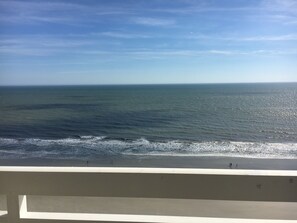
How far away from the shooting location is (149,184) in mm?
961

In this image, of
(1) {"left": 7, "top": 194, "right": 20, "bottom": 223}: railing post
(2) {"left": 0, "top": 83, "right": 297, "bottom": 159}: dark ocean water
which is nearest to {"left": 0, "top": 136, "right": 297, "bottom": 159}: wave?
(2) {"left": 0, "top": 83, "right": 297, "bottom": 159}: dark ocean water

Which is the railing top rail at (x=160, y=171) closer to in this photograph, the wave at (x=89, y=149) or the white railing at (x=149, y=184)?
the white railing at (x=149, y=184)

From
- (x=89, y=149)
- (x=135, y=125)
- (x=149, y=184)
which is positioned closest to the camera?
(x=149, y=184)

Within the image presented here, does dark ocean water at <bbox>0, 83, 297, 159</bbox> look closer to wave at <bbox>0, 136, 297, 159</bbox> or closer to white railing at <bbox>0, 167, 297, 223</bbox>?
wave at <bbox>0, 136, 297, 159</bbox>

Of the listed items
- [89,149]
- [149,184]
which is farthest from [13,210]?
[89,149]

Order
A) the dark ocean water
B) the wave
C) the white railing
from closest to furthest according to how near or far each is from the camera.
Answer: the white railing, the wave, the dark ocean water

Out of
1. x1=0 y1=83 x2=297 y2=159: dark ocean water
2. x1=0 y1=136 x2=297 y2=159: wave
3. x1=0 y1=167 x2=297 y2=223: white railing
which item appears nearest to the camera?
x1=0 y1=167 x2=297 y2=223: white railing

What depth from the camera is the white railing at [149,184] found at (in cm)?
93

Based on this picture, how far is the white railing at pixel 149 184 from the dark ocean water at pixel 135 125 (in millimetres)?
295

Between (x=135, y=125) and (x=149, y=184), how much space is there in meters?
1.42

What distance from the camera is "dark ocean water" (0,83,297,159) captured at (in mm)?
1501

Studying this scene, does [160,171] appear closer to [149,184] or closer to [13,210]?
[149,184]

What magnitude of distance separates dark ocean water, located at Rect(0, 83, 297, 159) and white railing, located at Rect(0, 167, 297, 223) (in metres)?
0.30

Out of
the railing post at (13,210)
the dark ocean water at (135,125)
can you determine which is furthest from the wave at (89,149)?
the railing post at (13,210)
